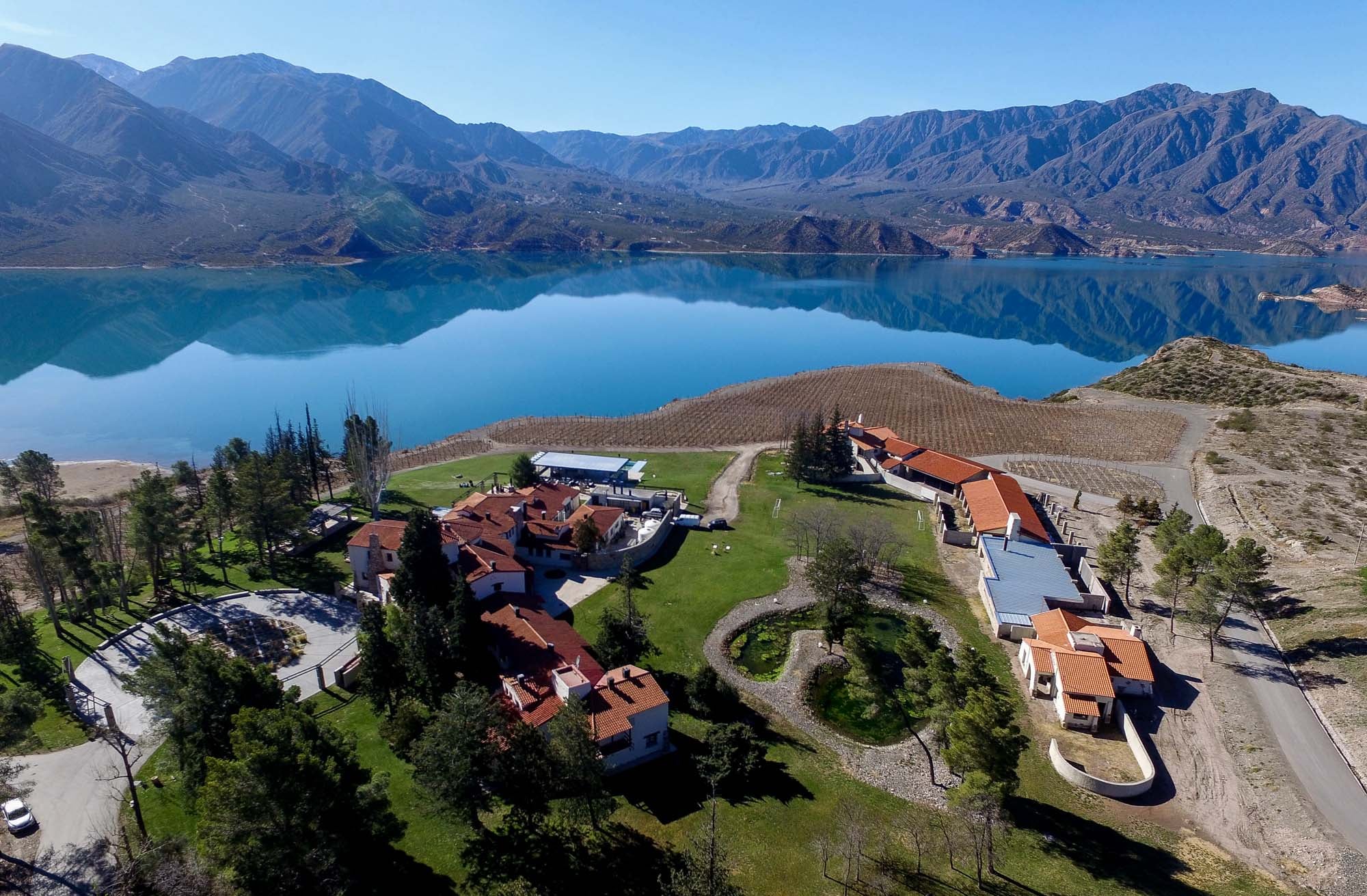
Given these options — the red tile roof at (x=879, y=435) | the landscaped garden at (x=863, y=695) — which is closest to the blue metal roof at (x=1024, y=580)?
the landscaped garden at (x=863, y=695)

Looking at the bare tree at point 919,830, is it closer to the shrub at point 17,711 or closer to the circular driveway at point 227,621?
the circular driveway at point 227,621

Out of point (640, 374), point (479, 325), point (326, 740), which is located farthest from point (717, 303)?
point (326, 740)

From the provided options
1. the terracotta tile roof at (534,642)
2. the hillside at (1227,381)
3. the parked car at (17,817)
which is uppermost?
the hillside at (1227,381)

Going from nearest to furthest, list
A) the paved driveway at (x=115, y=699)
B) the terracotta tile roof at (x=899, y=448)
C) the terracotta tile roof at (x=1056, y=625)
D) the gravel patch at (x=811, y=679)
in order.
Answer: the paved driveway at (x=115, y=699) < the gravel patch at (x=811, y=679) < the terracotta tile roof at (x=1056, y=625) < the terracotta tile roof at (x=899, y=448)

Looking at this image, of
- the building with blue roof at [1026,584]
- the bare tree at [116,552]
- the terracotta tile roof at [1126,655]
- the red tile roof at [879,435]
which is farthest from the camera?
the red tile roof at [879,435]

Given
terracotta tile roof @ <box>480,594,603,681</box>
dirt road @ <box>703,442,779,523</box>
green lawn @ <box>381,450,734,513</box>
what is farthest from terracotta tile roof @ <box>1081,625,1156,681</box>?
green lawn @ <box>381,450,734,513</box>

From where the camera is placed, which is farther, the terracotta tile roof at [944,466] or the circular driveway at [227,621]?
the terracotta tile roof at [944,466]

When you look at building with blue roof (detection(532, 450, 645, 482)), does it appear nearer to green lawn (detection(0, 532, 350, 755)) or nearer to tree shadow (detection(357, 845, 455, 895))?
green lawn (detection(0, 532, 350, 755))
